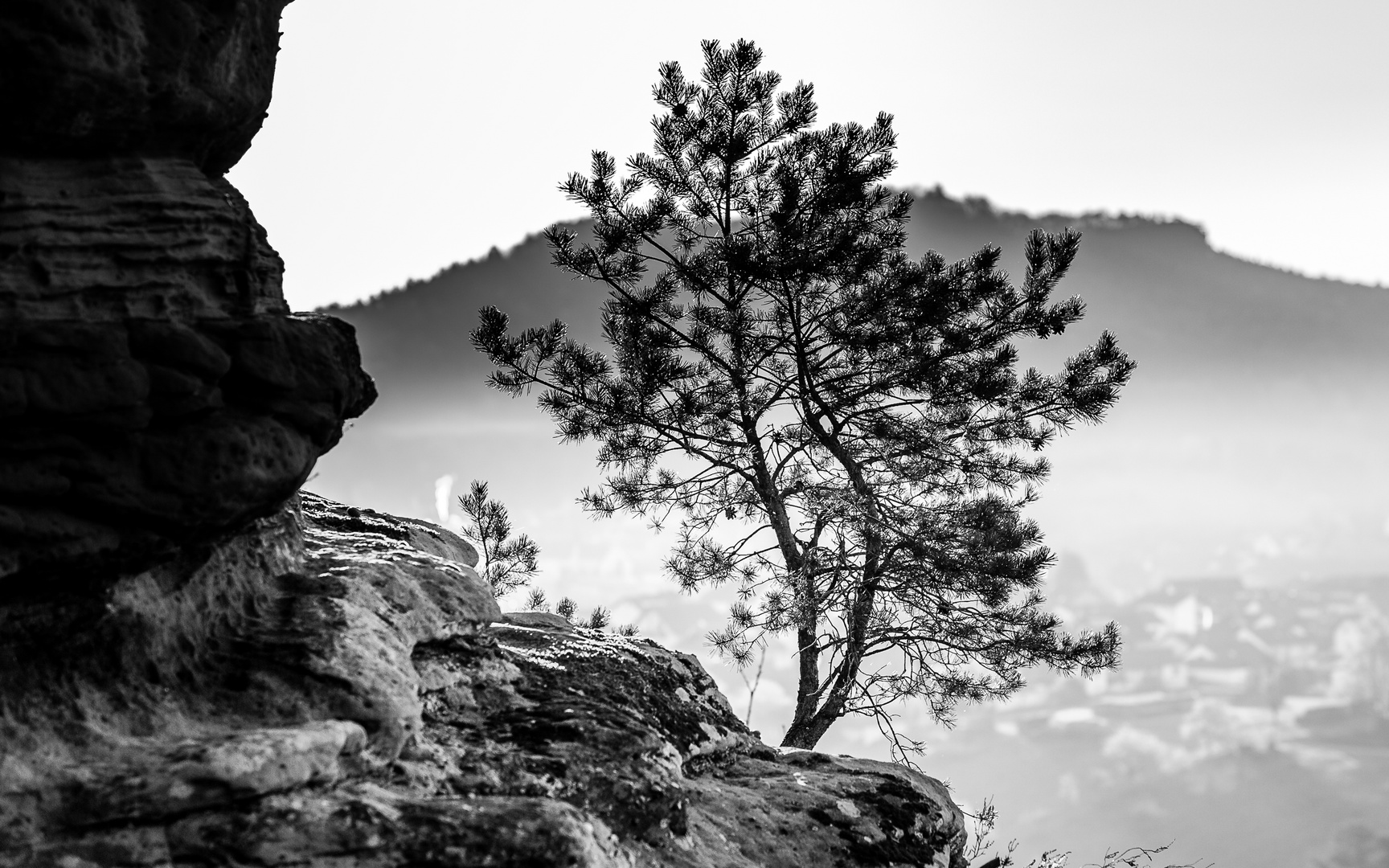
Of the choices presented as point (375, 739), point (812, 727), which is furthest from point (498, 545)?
point (375, 739)

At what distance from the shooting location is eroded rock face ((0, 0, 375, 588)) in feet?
11.9

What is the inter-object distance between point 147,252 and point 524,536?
6489 millimetres

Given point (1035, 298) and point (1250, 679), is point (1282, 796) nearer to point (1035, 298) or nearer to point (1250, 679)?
point (1250, 679)

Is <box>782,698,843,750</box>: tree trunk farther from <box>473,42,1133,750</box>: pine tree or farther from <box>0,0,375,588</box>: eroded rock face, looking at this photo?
<box>0,0,375,588</box>: eroded rock face

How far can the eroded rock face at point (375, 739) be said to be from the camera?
3400 millimetres

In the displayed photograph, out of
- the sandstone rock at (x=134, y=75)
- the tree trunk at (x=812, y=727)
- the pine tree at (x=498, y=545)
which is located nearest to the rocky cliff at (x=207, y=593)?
the sandstone rock at (x=134, y=75)

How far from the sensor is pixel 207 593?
4492mm

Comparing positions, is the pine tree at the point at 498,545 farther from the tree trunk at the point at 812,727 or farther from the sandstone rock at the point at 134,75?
the sandstone rock at the point at 134,75

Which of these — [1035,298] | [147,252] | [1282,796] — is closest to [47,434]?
[147,252]

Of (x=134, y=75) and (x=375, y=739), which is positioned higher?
(x=134, y=75)

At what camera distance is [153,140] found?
439 cm

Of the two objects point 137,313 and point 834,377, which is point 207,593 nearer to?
point 137,313

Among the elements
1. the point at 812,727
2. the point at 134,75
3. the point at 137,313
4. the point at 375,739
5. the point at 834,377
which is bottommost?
the point at 375,739

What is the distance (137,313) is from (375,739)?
199 cm
